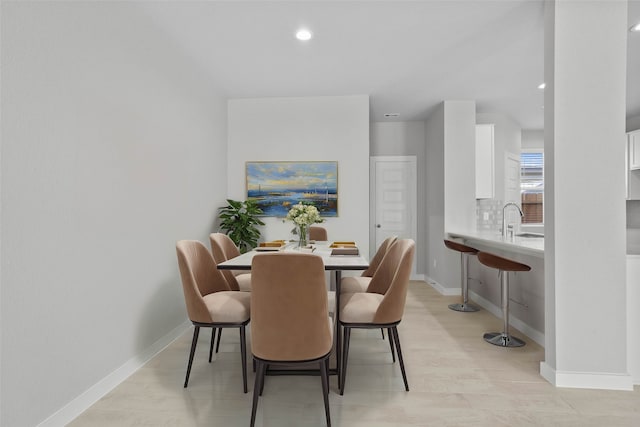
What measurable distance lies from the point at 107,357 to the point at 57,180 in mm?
1163

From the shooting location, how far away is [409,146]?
5.98 m

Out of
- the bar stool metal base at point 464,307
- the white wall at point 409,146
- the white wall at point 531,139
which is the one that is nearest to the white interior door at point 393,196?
the white wall at point 409,146

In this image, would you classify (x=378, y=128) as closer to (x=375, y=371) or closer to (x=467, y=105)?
(x=467, y=105)

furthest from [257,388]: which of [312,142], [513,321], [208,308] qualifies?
[312,142]

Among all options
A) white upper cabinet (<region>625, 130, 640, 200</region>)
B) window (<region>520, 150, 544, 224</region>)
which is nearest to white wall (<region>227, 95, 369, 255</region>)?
window (<region>520, 150, 544, 224</region>)

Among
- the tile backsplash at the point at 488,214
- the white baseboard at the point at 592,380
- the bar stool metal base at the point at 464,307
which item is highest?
the tile backsplash at the point at 488,214

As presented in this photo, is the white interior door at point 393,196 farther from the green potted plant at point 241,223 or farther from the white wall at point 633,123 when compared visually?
the white wall at point 633,123

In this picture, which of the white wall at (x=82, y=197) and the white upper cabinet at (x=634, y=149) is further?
the white upper cabinet at (x=634, y=149)

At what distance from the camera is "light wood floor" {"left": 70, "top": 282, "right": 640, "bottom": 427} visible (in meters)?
1.93

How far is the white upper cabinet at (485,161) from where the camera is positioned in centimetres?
498

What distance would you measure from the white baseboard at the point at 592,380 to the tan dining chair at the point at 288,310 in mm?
1595

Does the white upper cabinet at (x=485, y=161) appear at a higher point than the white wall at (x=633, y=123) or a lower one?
lower

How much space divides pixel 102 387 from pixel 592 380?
10.1 ft

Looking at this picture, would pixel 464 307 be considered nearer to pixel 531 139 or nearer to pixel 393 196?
pixel 393 196
